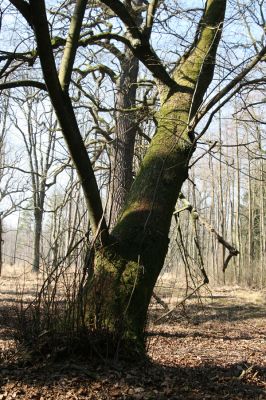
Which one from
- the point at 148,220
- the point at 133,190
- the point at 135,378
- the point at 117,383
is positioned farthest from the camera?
the point at 133,190

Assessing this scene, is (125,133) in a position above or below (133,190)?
above

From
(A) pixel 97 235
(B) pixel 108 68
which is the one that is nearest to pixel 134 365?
(A) pixel 97 235

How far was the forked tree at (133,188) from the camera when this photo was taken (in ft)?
12.2

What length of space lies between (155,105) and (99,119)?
334 centimetres

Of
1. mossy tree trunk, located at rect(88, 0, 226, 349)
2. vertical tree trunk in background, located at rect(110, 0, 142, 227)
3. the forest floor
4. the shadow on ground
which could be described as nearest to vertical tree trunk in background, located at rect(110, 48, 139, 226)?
vertical tree trunk in background, located at rect(110, 0, 142, 227)

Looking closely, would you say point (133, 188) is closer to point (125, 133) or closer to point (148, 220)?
point (148, 220)

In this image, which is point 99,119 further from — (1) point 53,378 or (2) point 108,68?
(1) point 53,378

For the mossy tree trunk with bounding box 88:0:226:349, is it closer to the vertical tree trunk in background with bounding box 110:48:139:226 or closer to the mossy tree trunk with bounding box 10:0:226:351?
the mossy tree trunk with bounding box 10:0:226:351

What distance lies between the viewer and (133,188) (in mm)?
4434

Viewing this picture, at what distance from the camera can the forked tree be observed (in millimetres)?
3730

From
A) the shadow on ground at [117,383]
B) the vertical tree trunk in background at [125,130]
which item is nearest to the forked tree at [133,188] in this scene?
the shadow on ground at [117,383]

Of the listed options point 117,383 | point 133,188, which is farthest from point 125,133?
point 117,383

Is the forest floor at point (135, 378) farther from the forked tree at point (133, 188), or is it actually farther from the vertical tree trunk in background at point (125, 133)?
the vertical tree trunk in background at point (125, 133)

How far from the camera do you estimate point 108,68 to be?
10.4 metres
